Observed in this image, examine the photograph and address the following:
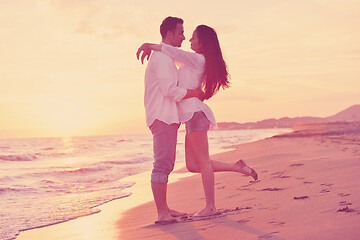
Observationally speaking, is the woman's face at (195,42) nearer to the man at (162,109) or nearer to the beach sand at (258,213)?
the man at (162,109)

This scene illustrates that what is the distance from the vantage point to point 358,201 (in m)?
3.20

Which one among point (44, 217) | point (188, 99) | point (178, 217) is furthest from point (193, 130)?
point (44, 217)

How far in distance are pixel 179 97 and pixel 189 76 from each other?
33 centimetres

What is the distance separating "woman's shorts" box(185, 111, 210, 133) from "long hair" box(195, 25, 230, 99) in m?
0.24

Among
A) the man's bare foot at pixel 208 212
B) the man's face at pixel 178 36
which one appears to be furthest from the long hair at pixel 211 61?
the man's bare foot at pixel 208 212

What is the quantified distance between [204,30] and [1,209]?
409cm

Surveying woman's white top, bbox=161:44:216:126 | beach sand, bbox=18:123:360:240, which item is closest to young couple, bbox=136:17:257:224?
woman's white top, bbox=161:44:216:126

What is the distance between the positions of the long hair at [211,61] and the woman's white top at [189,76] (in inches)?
2.6

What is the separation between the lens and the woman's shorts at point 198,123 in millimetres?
3818

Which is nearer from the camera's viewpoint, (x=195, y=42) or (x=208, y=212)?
(x=208, y=212)

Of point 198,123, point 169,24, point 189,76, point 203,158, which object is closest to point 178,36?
point 169,24

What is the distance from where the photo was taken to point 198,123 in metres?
3.82

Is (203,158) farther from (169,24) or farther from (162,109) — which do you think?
(169,24)

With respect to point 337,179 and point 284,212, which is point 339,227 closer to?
point 284,212
